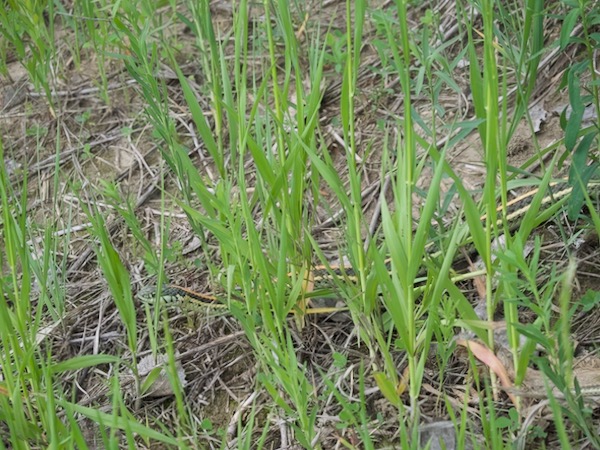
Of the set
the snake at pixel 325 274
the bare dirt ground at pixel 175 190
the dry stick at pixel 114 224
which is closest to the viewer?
the bare dirt ground at pixel 175 190

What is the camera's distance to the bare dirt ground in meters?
1.95

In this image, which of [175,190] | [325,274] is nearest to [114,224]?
[175,190]

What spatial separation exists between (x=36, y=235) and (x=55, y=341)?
0.56 metres

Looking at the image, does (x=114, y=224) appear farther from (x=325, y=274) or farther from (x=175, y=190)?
(x=325, y=274)

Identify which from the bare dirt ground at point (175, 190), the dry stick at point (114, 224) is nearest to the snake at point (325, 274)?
the bare dirt ground at point (175, 190)

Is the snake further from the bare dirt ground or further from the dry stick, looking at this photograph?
the dry stick

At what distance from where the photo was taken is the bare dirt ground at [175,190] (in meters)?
1.95

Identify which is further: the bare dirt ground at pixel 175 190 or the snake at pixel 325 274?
the snake at pixel 325 274

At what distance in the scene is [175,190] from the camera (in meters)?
2.69

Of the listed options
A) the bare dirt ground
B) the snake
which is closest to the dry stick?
the bare dirt ground

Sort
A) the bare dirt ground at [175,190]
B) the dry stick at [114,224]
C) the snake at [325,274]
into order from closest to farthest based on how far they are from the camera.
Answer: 1. the bare dirt ground at [175,190]
2. the snake at [325,274]
3. the dry stick at [114,224]

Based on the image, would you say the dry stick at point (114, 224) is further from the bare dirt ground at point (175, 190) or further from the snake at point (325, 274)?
the snake at point (325, 274)

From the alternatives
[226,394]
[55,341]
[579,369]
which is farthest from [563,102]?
[55,341]

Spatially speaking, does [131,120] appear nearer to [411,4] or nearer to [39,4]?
[39,4]
